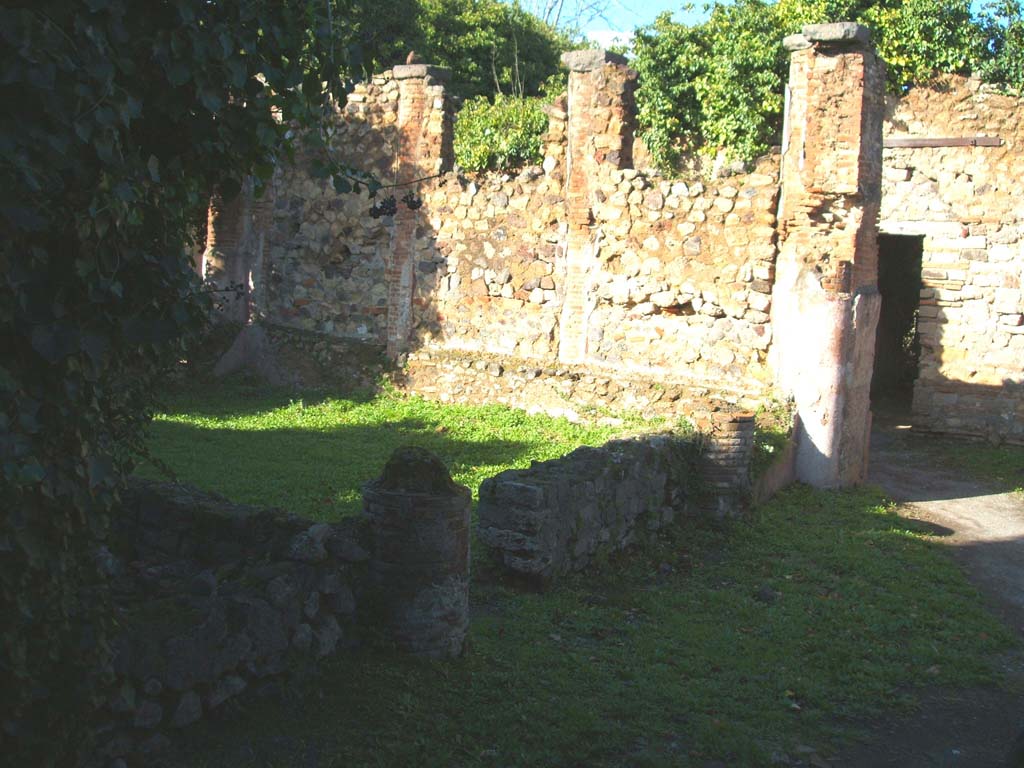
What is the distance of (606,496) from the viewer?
23.8 ft

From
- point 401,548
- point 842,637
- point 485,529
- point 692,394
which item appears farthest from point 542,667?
point 692,394

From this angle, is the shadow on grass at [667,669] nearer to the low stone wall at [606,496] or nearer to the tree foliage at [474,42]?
the low stone wall at [606,496]

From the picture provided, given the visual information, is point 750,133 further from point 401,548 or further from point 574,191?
point 401,548

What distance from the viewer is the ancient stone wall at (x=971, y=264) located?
46.9ft

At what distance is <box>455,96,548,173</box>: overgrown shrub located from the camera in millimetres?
19078

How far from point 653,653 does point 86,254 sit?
12.3 feet

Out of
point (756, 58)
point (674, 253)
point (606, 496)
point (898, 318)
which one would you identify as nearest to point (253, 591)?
point (606, 496)

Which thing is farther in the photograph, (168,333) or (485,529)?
(485,529)

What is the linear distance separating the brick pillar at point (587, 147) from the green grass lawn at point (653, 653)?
9.95 feet

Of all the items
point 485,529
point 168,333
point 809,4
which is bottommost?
point 485,529

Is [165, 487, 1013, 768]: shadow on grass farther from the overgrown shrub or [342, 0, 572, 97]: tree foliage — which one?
[342, 0, 572, 97]: tree foliage

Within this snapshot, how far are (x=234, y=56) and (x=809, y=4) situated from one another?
16317 mm

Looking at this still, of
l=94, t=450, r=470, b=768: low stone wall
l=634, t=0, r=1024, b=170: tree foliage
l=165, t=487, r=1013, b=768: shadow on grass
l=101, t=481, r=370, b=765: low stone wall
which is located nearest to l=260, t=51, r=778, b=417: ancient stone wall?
l=165, t=487, r=1013, b=768: shadow on grass

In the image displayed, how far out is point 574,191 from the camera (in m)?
12.7
